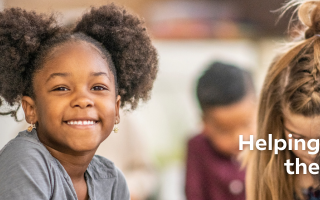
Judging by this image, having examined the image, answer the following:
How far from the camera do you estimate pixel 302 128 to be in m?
1.10

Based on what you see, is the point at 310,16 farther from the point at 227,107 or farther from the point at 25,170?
the point at 25,170

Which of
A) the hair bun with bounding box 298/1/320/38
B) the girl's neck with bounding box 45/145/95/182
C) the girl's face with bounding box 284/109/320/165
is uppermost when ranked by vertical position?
the hair bun with bounding box 298/1/320/38

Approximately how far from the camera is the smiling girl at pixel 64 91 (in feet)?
2.73

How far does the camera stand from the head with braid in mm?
1081

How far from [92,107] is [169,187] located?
1.75 meters

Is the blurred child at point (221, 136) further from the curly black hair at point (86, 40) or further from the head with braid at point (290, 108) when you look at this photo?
the curly black hair at point (86, 40)

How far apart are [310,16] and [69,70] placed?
0.71 metres

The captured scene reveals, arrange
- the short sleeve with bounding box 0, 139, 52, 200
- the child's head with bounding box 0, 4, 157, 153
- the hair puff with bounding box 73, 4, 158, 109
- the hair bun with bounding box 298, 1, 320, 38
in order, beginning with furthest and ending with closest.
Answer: the hair bun with bounding box 298, 1, 320, 38
the hair puff with bounding box 73, 4, 158, 109
the child's head with bounding box 0, 4, 157, 153
the short sleeve with bounding box 0, 139, 52, 200

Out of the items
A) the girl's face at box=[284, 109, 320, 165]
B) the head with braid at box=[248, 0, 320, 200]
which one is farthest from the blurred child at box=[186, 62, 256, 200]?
the girl's face at box=[284, 109, 320, 165]

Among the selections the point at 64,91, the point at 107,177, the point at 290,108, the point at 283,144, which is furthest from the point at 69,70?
the point at 283,144

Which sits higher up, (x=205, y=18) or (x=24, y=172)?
(x=205, y=18)

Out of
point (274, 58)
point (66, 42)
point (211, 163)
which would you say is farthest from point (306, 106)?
point (211, 163)

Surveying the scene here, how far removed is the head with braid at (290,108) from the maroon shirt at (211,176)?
0.39 meters

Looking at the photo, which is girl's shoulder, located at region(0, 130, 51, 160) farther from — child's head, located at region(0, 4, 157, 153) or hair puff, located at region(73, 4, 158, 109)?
hair puff, located at region(73, 4, 158, 109)
